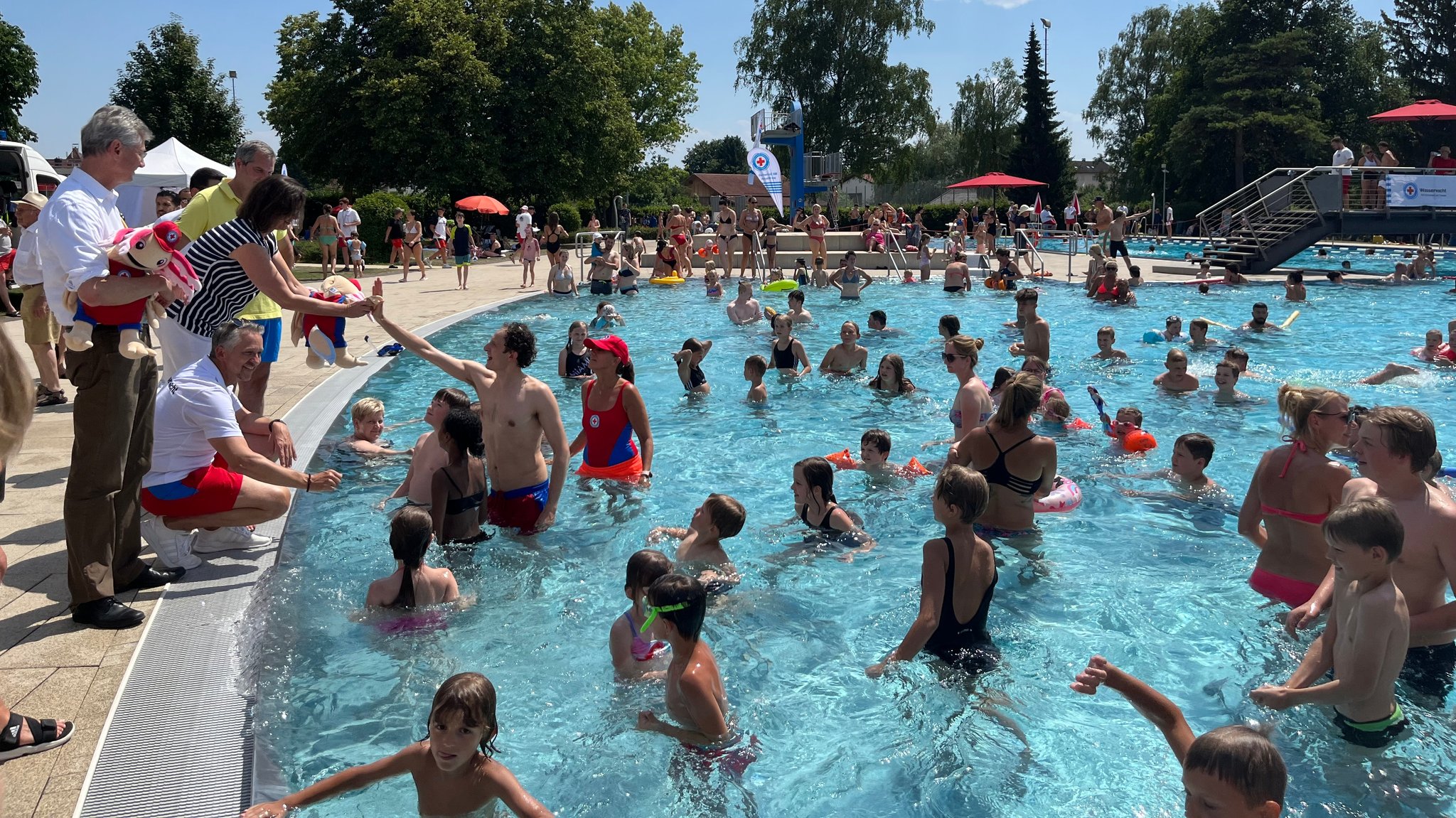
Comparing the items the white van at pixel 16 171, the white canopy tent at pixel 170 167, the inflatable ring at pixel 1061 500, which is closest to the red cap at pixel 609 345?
the inflatable ring at pixel 1061 500

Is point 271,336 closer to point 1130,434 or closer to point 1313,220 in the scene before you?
point 1130,434

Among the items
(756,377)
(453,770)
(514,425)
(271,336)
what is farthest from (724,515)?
(756,377)

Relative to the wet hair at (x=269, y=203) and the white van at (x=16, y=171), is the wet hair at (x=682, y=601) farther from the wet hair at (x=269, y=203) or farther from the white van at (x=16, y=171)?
the white van at (x=16, y=171)

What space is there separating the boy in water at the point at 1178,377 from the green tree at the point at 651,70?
43.7m

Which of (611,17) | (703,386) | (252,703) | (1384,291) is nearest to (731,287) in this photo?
→ (703,386)

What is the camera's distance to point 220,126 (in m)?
50.2

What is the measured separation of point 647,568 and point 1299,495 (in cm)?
308

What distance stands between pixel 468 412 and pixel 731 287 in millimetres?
18777

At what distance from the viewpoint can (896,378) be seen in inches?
426

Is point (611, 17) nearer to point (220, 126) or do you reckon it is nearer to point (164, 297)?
point (220, 126)

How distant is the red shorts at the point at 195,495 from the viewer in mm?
5195

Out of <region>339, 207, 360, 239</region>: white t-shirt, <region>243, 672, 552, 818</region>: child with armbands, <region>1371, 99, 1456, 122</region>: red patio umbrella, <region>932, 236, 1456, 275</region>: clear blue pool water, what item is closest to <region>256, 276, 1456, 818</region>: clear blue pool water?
<region>243, 672, 552, 818</region>: child with armbands

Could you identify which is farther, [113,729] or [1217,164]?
[1217,164]

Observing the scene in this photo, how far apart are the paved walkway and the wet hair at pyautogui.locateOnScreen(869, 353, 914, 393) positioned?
7.37m
